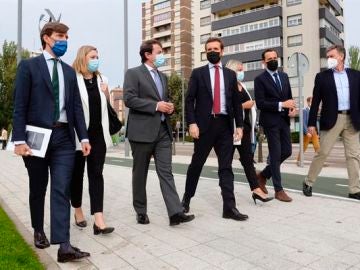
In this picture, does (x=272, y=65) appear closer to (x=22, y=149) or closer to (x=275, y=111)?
(x=275, y=111)

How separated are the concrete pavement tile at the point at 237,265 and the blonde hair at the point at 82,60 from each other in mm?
2484

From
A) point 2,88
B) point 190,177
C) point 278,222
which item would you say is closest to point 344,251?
point 278,222

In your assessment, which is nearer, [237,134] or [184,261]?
[184,261]

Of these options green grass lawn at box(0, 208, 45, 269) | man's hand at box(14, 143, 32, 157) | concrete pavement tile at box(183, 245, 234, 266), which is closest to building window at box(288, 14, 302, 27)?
green grass lawn at box(0, 208, 45, 269)

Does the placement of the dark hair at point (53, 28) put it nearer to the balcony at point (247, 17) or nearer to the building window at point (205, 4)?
the balcony at point (247, 17)

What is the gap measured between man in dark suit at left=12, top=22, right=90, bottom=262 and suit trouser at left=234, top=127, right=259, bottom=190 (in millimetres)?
2587

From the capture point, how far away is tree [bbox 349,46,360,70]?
4809 cm

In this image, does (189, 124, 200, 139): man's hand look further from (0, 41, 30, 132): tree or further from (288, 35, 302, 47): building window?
(288, 35, 302, 47): building window

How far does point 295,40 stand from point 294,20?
8.72ft

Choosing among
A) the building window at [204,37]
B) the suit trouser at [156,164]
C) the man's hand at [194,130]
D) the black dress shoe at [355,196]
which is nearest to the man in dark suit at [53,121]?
the suit trouser at [156,164]

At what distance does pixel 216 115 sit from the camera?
5.23m

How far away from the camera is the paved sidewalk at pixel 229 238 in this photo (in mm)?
3523

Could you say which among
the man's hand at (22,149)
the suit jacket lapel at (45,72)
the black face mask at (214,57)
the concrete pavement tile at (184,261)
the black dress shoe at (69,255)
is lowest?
the concrete pavement tile at (184,261)

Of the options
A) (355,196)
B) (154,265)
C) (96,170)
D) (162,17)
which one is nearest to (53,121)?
(96,170)
